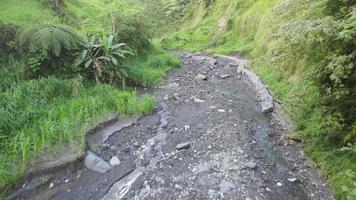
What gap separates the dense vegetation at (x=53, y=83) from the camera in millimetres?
6512

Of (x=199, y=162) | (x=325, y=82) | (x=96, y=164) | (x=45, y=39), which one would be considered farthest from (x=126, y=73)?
(x=325, y=82)

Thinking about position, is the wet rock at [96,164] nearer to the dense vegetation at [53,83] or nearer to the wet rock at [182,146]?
the dense vegetation at [53,83]

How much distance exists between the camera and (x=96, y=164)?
6.49m

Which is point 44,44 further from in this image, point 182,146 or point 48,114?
point 182,146

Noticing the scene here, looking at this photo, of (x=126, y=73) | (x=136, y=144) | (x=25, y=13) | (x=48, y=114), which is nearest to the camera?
(x=136, y=144)

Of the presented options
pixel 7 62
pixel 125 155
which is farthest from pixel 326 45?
pixel 7 62

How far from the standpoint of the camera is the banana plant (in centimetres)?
1030

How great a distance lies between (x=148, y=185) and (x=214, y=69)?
1020cm

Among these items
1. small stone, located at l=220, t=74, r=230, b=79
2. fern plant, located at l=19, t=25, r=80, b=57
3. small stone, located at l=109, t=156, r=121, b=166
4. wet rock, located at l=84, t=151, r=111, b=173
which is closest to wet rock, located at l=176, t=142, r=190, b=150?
small stone, located at l=109, t=156, r=121, b=166

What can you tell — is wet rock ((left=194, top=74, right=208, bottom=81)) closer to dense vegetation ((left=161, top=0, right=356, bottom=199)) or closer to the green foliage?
dense vegetation ((left=161, top=0, right=356, bottom=199))

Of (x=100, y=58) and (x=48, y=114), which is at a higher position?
(x=100, y=58)

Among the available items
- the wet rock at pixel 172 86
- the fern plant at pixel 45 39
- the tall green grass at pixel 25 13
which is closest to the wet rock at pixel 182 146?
→ the fern plant at pixel 45 39

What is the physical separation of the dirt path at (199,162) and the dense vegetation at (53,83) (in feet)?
2.17

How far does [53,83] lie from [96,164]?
143 inches
